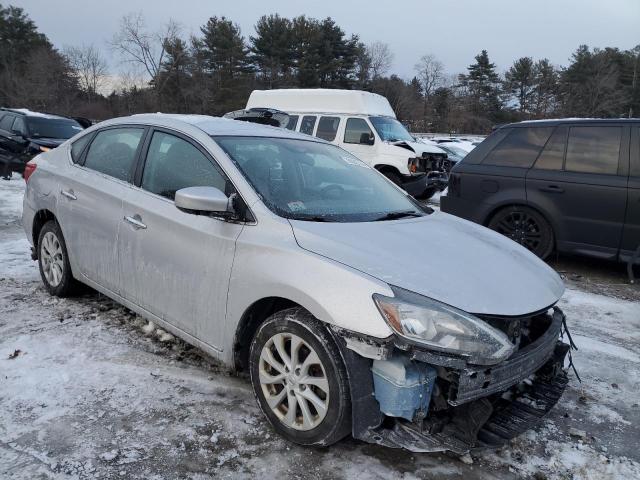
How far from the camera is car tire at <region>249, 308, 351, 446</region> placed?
94.0 inches

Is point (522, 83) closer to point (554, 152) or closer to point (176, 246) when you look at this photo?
point (554, 152)

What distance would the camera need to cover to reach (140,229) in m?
3.42

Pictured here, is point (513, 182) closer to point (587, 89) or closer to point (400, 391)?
point (400, 391)

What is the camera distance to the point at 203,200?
2779mm

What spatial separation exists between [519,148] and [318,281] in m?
4.74

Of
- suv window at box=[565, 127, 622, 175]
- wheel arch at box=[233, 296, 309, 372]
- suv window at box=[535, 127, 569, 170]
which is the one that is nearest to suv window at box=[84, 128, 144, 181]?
wheel arch at box=[233, 296, 309, 372]

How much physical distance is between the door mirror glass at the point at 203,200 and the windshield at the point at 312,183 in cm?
24

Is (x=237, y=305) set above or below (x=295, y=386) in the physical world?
above

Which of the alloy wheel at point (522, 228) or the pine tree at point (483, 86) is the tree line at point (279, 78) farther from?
the alloy wheel at point (522, 228)

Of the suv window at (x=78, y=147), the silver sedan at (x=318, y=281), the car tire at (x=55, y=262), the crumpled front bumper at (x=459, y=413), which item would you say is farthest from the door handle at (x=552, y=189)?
the car tire at (x=55, y=262)

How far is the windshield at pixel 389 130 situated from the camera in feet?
38.2

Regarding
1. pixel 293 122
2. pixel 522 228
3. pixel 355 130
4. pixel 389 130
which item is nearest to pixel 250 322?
pixel 522 228

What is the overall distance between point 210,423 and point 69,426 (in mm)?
723

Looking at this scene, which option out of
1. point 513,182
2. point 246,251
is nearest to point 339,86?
point 513,182
